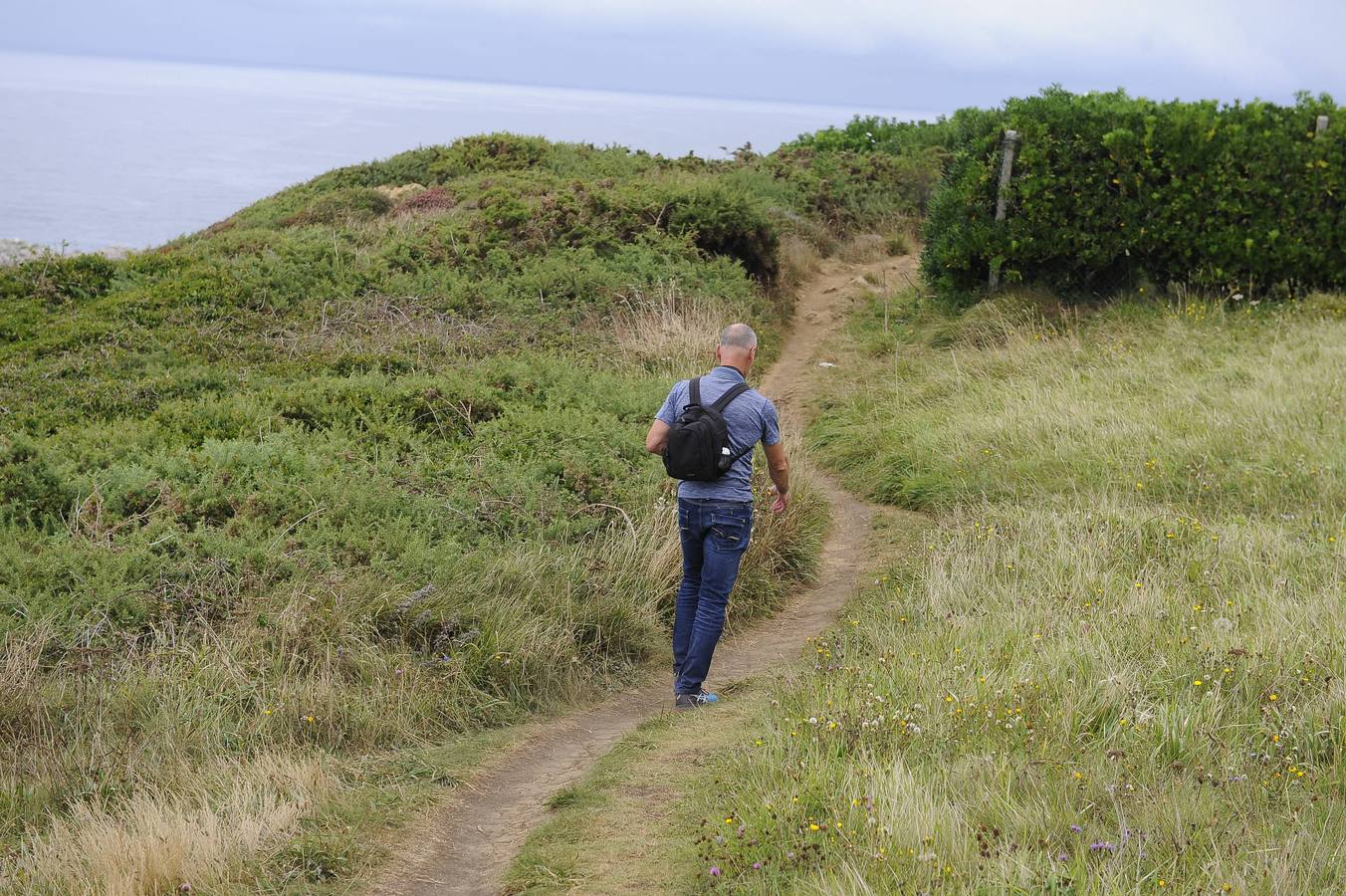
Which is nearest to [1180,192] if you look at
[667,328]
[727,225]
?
[727,225]

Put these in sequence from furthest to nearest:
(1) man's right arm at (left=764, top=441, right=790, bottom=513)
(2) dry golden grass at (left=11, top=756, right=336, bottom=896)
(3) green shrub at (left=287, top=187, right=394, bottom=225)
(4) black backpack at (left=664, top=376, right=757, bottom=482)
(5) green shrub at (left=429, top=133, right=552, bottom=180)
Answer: (5) green shrub at (left=429, top=133, right=552, bottom=180), (3) green shrub at (left=287, top=187, right=394, bottom=225), (1) man's right arm at (left=764, top=441, right=790, bottom=513), (4) black backpack at (left=664, top=376, right=757, bottom=482), (2) dry golden grass at (left=11, top=756, right=336, bottom=896)

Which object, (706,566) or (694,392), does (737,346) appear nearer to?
(694,392)

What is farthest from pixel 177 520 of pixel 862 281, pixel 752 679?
pixel 862 281

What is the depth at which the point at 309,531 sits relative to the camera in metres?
7.50

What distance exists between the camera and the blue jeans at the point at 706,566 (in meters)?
6.31

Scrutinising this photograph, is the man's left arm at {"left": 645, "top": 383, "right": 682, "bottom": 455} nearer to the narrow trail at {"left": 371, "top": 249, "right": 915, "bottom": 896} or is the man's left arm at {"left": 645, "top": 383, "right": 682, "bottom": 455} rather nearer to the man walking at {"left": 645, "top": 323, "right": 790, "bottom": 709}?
the man walking at {"left": 645, "top": 323, "right": 790, "bottom": 709}

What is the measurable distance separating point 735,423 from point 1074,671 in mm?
2172

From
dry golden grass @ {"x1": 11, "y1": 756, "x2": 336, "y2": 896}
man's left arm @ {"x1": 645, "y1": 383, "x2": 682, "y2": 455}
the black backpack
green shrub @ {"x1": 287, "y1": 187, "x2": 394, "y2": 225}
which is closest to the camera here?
dry golden grass @ {"x1": 11, "y1": 756, "x2": 336, "y2": 896}

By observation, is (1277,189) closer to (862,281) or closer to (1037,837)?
(862,281)

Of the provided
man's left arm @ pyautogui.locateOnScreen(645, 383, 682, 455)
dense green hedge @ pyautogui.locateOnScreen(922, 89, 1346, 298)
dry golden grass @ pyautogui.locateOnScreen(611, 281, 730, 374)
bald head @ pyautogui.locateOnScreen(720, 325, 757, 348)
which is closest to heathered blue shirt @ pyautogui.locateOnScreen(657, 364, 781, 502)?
man's left arm @ pyautogui.locateOnScreen(645, 383, 682, 455)

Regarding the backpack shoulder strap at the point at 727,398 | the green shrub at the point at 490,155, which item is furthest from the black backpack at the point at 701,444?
the green shrub at the point at 490,155

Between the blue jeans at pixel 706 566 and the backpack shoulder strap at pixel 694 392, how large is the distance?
1.81ft

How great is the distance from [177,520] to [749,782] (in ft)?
15.6

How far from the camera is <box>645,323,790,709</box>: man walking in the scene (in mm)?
6117
